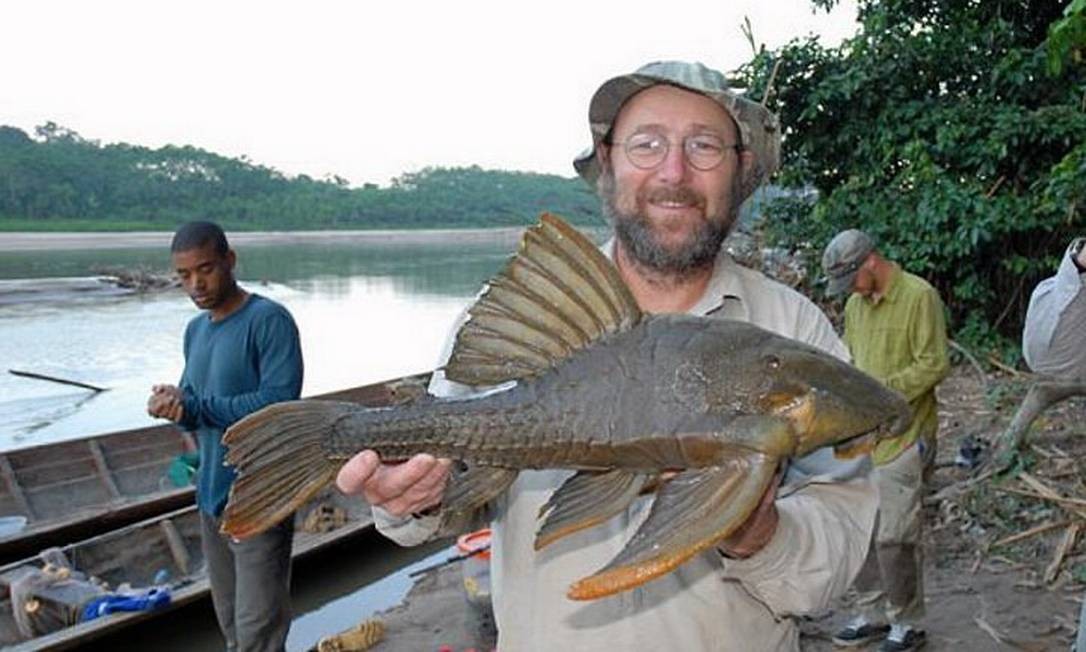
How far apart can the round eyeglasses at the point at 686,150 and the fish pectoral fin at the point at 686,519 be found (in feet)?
2.96

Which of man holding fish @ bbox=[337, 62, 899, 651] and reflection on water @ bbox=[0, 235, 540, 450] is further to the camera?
reflection on water @ bbox=[0, 235, 540, 450]

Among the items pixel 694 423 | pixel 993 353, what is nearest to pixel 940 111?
pixel 993 353

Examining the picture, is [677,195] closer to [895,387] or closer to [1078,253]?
[1078,253]

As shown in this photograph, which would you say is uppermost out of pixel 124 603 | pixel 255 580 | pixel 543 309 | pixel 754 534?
pixel 543 309

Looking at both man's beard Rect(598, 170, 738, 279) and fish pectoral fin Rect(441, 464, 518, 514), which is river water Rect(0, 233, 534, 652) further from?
fish pectoral fin Rect(441, 464, 518, 514)

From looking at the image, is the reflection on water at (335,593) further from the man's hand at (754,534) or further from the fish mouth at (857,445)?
the fish mouth at (857,445)

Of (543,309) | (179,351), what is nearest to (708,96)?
(543,309)

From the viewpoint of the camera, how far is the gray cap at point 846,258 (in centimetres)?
490

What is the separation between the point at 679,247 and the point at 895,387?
3.10 meters

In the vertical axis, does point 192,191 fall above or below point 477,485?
below

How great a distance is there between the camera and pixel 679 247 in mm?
2053

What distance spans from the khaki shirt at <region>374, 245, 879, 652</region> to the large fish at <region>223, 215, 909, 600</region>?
27 centimetres

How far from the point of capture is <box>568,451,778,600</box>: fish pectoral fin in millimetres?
1272

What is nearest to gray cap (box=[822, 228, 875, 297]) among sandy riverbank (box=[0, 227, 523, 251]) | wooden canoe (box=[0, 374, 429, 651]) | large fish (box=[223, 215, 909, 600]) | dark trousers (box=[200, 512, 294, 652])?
wooden canoe (box=[0, 374, 429, 651])
